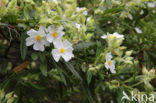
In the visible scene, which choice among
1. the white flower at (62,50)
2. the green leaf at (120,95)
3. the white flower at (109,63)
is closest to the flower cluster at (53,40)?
the white flower at (62,50)

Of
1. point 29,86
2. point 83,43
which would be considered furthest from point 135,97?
point 29,86

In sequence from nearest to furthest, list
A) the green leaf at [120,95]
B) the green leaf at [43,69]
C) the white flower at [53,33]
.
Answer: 1. the white flower at [53,33]
2. the green leaf at [43,69]
3. the green leaf at [120,95]

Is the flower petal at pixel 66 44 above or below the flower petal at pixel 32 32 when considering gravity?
below

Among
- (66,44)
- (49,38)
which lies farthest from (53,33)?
(66,44)

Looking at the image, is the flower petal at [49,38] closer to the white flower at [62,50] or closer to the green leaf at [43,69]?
the white flower at [62,50]

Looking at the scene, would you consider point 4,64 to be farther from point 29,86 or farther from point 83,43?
point 83,43

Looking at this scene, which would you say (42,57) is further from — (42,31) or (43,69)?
(42,31)

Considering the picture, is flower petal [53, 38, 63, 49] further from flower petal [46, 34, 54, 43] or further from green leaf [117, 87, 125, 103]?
green leaf [117, 87, 125, 103]

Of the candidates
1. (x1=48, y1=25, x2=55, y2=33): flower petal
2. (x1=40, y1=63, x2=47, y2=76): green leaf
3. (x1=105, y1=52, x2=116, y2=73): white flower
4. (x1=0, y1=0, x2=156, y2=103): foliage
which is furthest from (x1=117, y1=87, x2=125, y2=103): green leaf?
(x1=48, y1=25, x2=55, y2=33): flower petal

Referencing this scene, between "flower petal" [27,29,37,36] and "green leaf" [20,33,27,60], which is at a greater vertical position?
"flower petal" [27,29,37,36]
